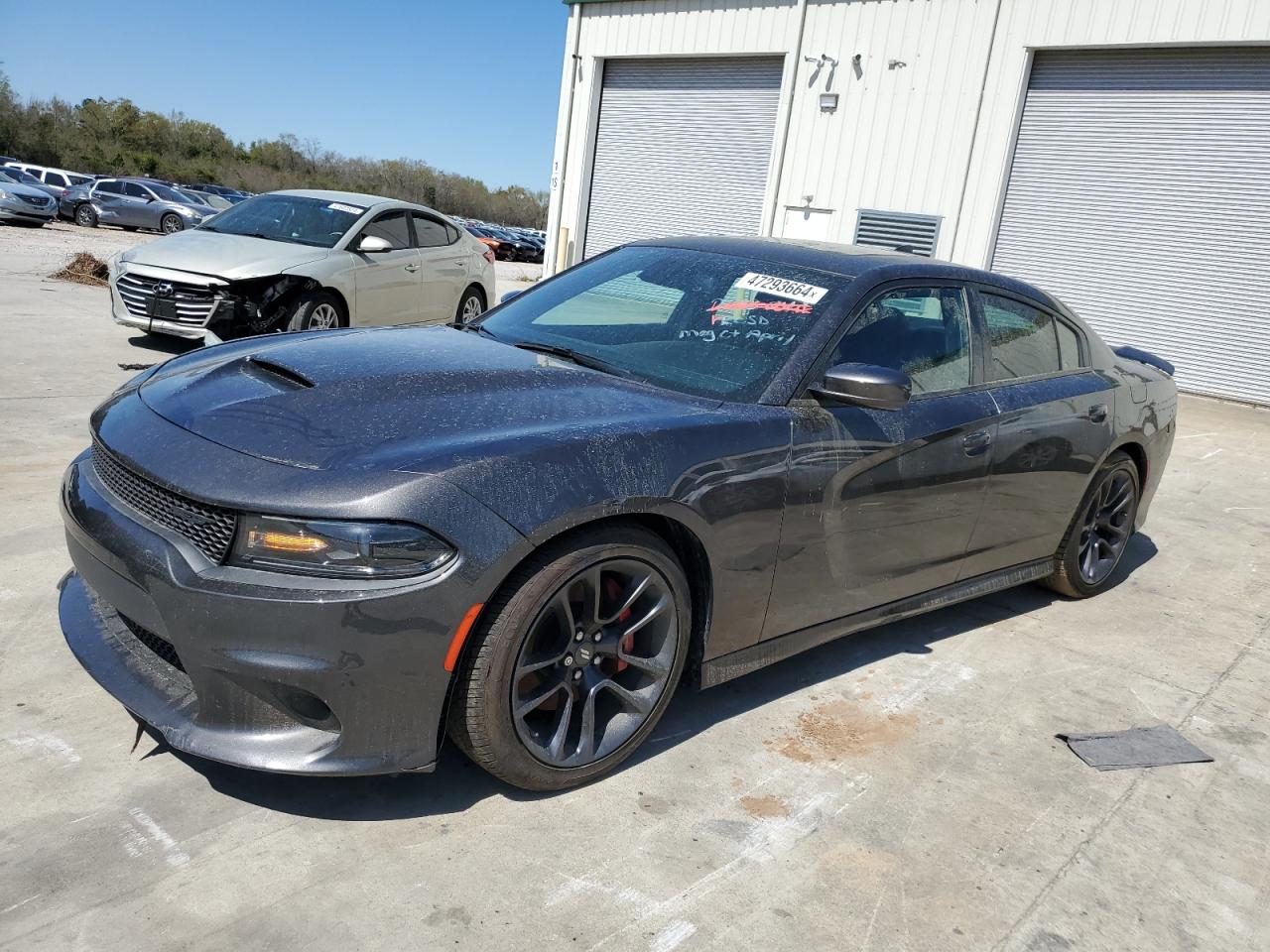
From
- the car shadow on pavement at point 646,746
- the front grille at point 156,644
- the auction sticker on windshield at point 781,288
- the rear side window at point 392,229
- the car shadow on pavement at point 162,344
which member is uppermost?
the auction sticker on windshield at point 781,288

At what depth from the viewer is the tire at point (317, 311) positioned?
7.99 m

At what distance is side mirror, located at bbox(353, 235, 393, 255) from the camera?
860 centimetres

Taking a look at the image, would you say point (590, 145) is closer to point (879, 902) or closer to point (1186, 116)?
point (1186, 116)

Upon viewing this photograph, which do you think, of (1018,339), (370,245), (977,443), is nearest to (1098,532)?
(1018,339)

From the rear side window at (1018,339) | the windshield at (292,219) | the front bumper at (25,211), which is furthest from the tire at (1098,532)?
the front bumper at (25,211)

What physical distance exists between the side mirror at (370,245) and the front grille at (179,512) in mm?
6291

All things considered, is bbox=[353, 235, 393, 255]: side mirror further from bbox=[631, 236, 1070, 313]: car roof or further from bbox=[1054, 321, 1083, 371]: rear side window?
bbox=[1054, 321, 1083, 371]: rear side window

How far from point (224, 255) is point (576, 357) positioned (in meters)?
5.80

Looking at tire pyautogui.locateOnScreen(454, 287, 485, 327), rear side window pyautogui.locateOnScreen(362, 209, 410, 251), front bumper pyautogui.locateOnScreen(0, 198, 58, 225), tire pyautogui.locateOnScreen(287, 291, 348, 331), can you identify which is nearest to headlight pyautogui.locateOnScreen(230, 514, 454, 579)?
tire pyautogui.locateOnScreen(287, 291, 348, 331)

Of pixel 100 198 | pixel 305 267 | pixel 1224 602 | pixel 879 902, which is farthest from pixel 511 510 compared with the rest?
pixel 100 198

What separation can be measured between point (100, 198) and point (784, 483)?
29.3 m

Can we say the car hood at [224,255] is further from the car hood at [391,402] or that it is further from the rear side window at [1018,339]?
the rear side window at [1018,339]

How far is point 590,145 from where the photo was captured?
61.2ft

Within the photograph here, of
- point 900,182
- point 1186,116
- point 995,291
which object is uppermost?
point 1186,116
